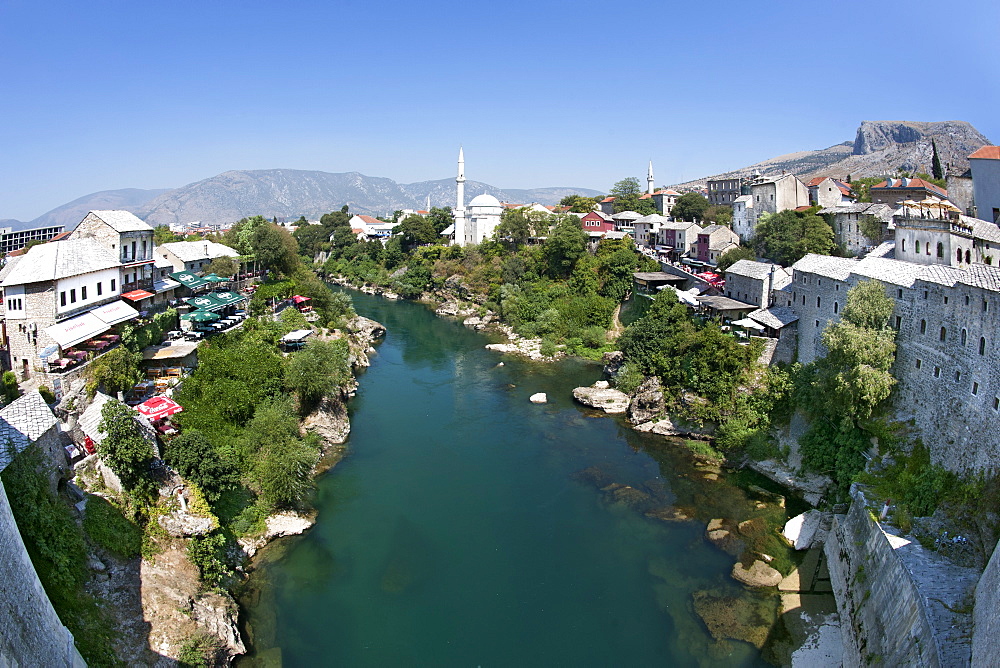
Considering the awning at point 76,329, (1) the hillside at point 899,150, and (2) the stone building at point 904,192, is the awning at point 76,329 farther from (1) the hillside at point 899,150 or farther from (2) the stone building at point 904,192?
(1) the hillside at point 899,150

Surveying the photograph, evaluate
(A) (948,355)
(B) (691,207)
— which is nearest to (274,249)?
(B) (691,207)

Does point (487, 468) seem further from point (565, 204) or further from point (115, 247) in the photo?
point (565, 204)

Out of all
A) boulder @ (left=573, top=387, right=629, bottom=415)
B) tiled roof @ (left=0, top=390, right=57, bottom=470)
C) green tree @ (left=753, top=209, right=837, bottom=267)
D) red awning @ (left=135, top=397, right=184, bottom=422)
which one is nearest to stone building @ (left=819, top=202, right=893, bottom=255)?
green tree @ (left=753, top=209, right=837, bottom=267)

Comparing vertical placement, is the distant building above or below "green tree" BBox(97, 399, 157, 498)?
above

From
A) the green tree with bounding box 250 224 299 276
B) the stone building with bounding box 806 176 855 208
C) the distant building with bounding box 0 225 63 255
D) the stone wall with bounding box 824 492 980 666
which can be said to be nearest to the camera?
the stone wall with bounding box 824 492 980 666

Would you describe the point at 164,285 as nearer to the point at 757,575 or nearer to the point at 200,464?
the point at 200,464

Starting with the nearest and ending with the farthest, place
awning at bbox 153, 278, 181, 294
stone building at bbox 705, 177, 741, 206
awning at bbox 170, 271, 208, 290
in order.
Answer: awning at bbox 153, 278, 181, 294 < awning at bbox 170, 271, 208, 290 < stone building at bbox 705, 177, 741, 206

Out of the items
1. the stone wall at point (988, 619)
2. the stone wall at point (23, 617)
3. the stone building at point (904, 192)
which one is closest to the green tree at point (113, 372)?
the stone wall at point (23, 617)

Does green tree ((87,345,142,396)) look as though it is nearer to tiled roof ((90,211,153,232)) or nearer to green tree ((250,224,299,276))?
tiled roof ((90,211,153,232))

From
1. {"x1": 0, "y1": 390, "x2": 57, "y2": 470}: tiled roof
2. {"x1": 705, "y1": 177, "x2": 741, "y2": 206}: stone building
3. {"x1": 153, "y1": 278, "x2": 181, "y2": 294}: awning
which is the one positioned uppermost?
{"x1": 705, "y1": 177, "x2": 741, "y2": 206}: stone building
